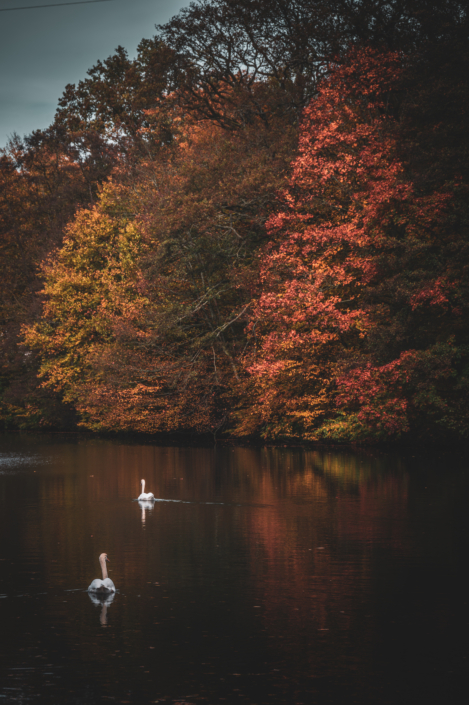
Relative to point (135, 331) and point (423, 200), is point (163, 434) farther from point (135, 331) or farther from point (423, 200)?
point (423, 200)

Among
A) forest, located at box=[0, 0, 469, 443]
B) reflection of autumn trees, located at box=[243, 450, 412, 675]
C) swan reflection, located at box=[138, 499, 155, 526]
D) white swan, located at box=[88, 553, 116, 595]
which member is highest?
forest, located at box=[0, 0, 469, 443]

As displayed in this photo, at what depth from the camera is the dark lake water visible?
21.2 feet

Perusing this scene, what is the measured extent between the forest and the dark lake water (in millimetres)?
8396

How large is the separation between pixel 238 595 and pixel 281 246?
20.5 metres

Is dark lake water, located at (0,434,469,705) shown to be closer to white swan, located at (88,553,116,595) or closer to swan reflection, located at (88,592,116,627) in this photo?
swan reflection, located at (88,592,116,627)

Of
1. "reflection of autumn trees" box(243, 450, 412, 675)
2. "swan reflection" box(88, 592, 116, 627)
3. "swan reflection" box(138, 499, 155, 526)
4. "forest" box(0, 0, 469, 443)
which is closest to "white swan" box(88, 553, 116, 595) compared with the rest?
"swan reflection" box(88, 592, 116, 627)

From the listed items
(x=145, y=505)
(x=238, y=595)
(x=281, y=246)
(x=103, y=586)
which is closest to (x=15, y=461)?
(x=281, y=246)

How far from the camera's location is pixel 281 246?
2856 cm

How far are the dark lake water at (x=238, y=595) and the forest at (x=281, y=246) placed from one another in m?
8.40

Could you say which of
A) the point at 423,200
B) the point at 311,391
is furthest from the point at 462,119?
the point at 311,391

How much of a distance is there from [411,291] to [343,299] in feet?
18.6

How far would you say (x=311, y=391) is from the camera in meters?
31.4

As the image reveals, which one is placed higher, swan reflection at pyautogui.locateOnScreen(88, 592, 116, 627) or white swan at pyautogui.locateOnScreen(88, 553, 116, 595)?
white swan at pyautogui.locateOnScreen(88, 553, 116, 595)

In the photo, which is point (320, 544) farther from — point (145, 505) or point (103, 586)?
point (145, 505)
